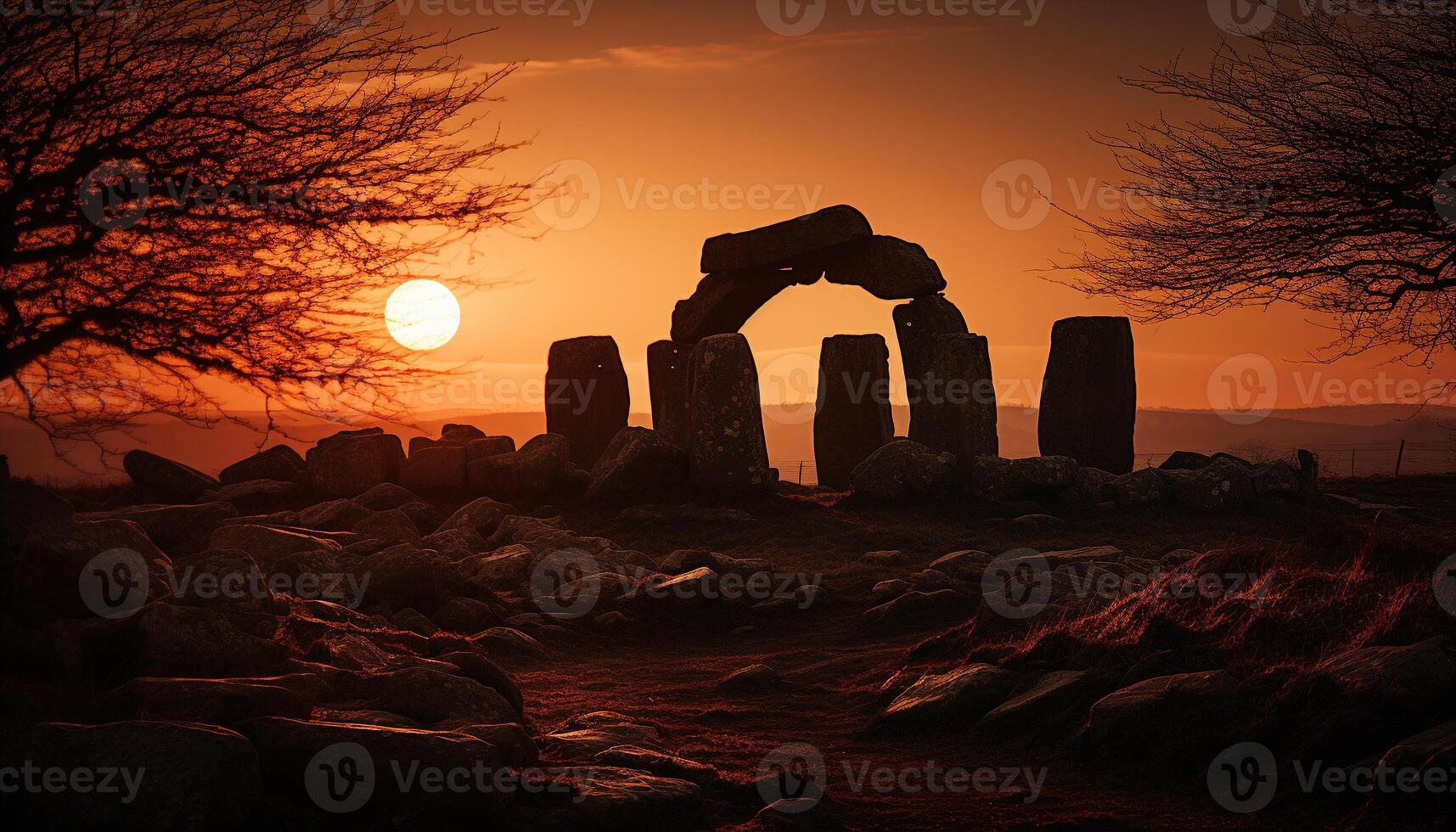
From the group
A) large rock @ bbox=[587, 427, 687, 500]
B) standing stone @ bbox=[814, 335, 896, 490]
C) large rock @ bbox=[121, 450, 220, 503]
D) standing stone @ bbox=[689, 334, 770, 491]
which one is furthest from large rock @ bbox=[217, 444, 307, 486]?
standing stone @ bbox=[814, 335, 896, 490]

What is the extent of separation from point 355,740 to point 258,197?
348cm

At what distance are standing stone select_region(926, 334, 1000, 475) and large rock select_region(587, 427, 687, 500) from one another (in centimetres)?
459

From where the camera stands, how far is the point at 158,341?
691 cm

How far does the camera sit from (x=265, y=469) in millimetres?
20344

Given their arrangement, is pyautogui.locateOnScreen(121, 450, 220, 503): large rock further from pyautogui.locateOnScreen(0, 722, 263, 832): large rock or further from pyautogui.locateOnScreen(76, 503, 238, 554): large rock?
pyautogui.locateOnScreen(0, 722, 263, 832): large rock

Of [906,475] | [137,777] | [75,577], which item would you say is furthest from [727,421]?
[137,777]

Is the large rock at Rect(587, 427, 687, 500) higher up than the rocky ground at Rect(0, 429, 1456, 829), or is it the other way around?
the large rock at Rect(587, 427, 687, 500)

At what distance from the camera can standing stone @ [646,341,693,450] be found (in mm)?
23844

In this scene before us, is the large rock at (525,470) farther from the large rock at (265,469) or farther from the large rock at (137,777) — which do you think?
the large rock at (137,777)

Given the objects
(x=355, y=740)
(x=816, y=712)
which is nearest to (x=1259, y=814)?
(x=816, y=712)

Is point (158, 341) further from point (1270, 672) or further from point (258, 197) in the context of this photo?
point (1270, 672)

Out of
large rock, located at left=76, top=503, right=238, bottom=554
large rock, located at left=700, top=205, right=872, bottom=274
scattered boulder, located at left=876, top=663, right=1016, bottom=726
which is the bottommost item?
scattered boulder, located at left=876, top=663, right=1016, bottom=726

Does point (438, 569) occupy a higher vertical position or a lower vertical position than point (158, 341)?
lower

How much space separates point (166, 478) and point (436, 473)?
461 centimetres
